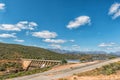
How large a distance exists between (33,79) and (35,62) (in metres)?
64.7

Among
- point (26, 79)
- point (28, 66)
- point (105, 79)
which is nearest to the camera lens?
point (105, 79)

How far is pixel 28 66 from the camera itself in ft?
319

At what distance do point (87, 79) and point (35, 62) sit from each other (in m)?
67.7

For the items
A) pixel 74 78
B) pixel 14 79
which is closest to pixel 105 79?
pixel 74 78

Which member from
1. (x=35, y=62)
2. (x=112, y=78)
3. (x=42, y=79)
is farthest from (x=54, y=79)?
(x=35, y=62)

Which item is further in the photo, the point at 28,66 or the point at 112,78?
the point at 28,66

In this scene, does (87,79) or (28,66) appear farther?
(28,66)

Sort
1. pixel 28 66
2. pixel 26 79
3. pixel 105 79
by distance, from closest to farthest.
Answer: pixel 105 79
pixel 26 79
pixel 28 66

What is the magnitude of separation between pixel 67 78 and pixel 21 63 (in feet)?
230

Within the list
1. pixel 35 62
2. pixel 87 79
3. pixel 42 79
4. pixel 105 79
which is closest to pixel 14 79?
pixel 42 79

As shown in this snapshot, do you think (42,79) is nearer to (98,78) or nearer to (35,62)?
(98,78)

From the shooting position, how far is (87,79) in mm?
32125

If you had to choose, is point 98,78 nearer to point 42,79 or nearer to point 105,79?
point 105,79

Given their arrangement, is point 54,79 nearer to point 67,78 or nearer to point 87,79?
point 67,78
